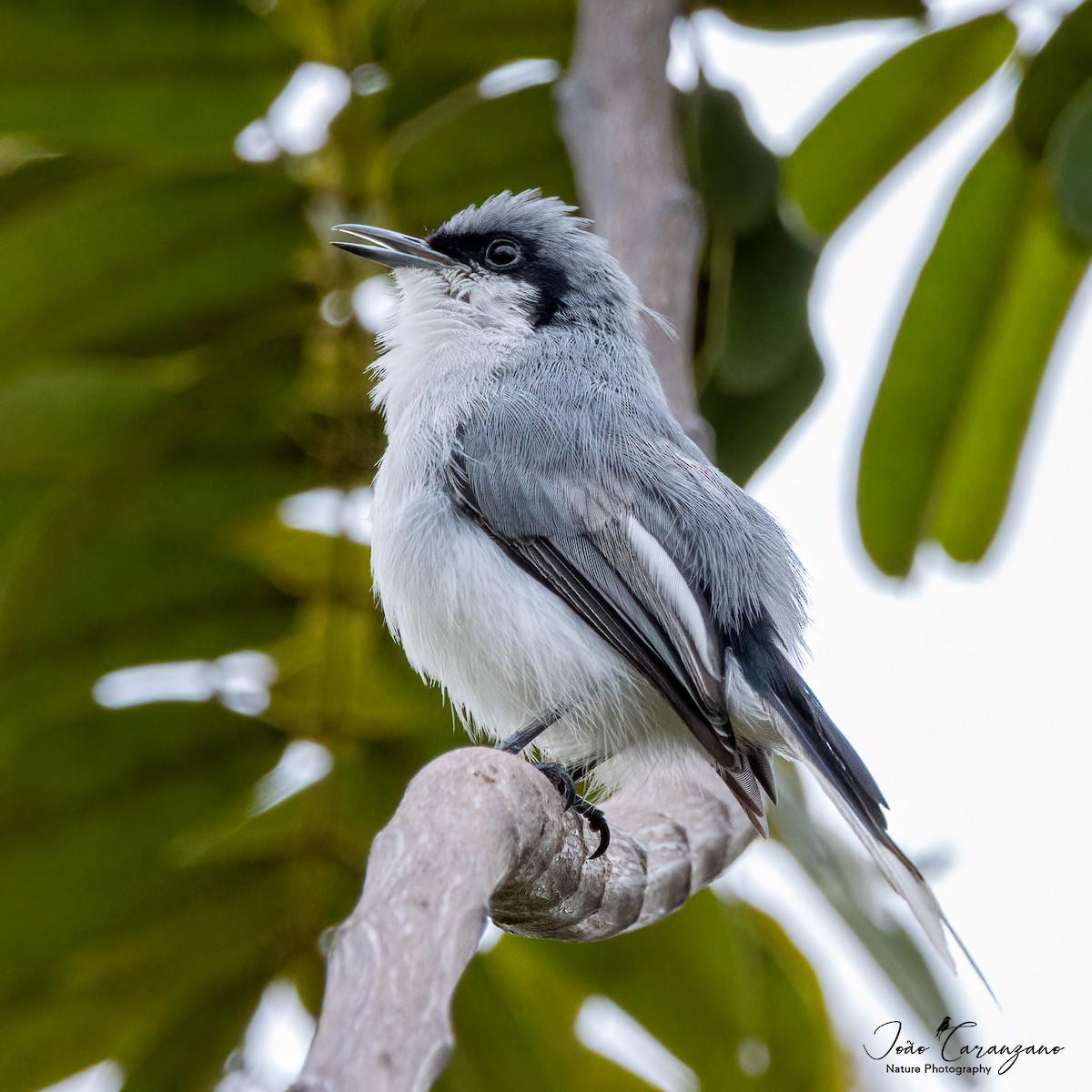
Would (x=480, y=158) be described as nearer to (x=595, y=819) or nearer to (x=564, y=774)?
(x=564, y=774)

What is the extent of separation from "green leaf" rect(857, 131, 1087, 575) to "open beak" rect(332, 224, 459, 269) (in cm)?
106

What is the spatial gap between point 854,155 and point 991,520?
0.91 metres

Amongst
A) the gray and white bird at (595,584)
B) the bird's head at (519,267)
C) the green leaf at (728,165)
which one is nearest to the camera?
the gray and white bird at (595,584)

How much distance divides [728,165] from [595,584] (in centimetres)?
107

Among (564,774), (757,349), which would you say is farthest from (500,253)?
(564,774)

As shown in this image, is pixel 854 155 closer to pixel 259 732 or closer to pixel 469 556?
pixel 469 556

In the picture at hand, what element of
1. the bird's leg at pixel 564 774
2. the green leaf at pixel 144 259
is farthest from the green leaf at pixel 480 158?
the bird's leg at pixel 564 774

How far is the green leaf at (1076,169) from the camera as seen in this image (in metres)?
2.46

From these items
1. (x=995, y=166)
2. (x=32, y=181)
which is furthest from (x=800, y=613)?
(x=32, y=181)

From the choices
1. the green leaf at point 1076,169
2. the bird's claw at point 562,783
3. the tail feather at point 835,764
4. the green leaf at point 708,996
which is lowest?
the green leaf at point 708,996

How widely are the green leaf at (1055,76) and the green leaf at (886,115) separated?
0.88 ft

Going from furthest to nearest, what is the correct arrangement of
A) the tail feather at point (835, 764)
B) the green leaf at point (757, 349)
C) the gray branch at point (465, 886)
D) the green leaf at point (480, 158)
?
the green leaf at point (480, 158)
the green leaf at point (757, 349)
the tail feather at point (835, 764)
the gray branch at point (465, 886)

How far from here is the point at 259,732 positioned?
Result: 103 inches

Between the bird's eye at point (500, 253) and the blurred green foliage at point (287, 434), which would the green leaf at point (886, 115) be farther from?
the bird's eye at point (500, 253)
